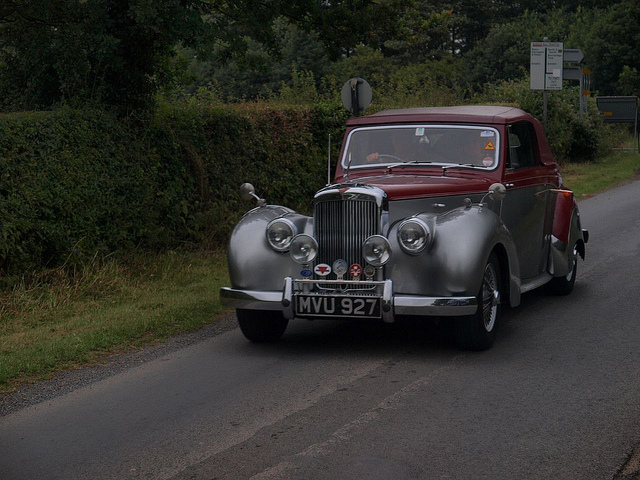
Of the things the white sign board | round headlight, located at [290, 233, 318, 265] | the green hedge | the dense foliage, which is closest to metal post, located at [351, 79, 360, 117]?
the dense foliage

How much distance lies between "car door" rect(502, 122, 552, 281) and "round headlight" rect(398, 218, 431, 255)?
152cm

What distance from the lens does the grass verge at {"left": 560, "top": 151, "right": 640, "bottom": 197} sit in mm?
22703

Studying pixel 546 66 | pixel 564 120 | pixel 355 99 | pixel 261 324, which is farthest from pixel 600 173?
pixel 261 324

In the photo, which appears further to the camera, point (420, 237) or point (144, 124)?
point (144, 124)

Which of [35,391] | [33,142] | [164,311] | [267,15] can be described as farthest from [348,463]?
[267,15]

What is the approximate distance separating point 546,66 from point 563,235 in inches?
597

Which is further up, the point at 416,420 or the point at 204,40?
the point at 204,40

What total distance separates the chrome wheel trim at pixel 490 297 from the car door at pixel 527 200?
2.97 feet

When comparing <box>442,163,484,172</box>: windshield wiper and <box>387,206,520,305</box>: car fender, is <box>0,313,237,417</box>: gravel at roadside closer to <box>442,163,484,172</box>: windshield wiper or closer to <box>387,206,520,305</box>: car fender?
<box>387,206,520,305</box>: car fender

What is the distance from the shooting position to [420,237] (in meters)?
7.20

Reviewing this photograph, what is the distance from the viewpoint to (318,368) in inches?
282

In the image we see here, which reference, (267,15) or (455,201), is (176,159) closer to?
(267,15)

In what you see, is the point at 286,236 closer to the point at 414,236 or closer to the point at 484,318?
the point at 414,236

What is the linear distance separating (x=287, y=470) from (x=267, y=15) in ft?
27.9
